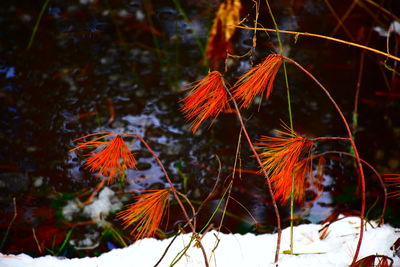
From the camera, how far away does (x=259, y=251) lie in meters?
0.94

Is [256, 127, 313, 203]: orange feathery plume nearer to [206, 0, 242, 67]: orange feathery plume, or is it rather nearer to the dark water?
the dark water

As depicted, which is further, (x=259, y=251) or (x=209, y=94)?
(x=259, y=251)

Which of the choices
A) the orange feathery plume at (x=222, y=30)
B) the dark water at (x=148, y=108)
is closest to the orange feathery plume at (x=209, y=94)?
the dark water at (x=148, y=108)

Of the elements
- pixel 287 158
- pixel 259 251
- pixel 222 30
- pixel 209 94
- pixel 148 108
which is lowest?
pixel 259 251

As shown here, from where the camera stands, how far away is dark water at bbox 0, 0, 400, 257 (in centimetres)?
122

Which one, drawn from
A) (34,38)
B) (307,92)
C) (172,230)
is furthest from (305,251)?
(34,38)

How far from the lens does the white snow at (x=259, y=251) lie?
2.77 feet

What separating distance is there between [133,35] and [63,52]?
369 mm

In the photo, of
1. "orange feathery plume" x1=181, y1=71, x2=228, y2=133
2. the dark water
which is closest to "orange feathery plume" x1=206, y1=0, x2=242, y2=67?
the dark water

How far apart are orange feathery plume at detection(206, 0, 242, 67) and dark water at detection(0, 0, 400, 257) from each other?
7 centimetres

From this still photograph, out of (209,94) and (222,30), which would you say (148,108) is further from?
(209,94)

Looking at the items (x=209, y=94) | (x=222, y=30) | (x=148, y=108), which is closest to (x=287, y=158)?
(x=209, y=94)

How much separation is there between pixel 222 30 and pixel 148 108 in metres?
0.52

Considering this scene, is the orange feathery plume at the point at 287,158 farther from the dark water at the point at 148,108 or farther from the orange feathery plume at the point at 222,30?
the orange feathery plume at the point at 222,30
